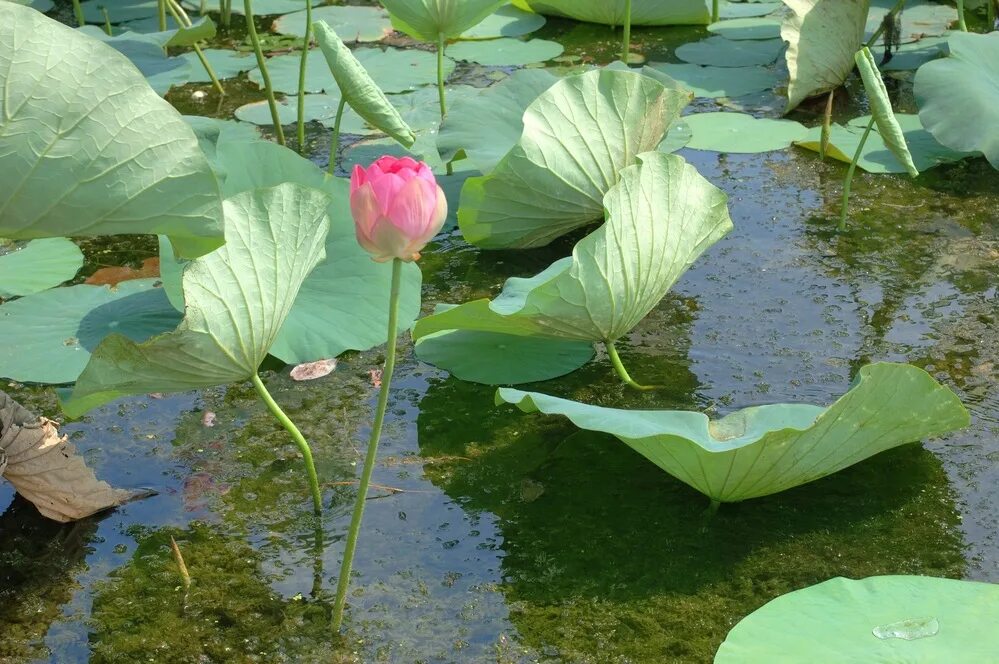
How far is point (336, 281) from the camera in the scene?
6.78 ft

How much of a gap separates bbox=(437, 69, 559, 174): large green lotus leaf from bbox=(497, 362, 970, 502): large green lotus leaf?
3.00 ft

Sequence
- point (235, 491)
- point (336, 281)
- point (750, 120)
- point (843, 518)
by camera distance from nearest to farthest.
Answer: point (843, 518)
point (235, 491)
point (336, 281)
point (750, 120)

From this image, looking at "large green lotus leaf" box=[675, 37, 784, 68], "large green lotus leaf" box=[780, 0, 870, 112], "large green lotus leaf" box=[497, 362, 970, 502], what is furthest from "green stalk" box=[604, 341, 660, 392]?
"large green lotus leaf" box=[675, 37, 784, 68]

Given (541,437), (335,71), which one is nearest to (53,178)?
(541,437)

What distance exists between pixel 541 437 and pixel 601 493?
18cm

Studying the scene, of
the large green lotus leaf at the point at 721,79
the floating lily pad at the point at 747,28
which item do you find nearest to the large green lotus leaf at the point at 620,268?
the large green lotus leaf at the point at 721,79

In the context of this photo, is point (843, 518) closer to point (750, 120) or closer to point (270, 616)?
point (270, 616)

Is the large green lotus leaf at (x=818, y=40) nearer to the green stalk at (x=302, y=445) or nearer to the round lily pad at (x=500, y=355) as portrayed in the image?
the round lily pad at (x=500, y=355)

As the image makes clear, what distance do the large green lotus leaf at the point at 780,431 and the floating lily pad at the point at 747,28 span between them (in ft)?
7.86

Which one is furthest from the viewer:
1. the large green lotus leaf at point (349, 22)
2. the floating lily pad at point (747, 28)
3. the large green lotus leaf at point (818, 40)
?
the large green lotus leaf at point (349, 22)

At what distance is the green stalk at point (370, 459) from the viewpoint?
1.24 meters

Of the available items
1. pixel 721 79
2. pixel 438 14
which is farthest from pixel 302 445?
pixel 721 79

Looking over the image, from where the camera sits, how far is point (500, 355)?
2.00 metres

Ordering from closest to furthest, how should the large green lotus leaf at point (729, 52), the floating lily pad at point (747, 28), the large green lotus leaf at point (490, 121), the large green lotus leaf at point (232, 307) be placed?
the large green lotus leaf at point (232, 307) → the large green lotus leaf at point (490, 121) → the large green lotus leaf at point (729, 52) → the floating lily pad at point (747, 28)
